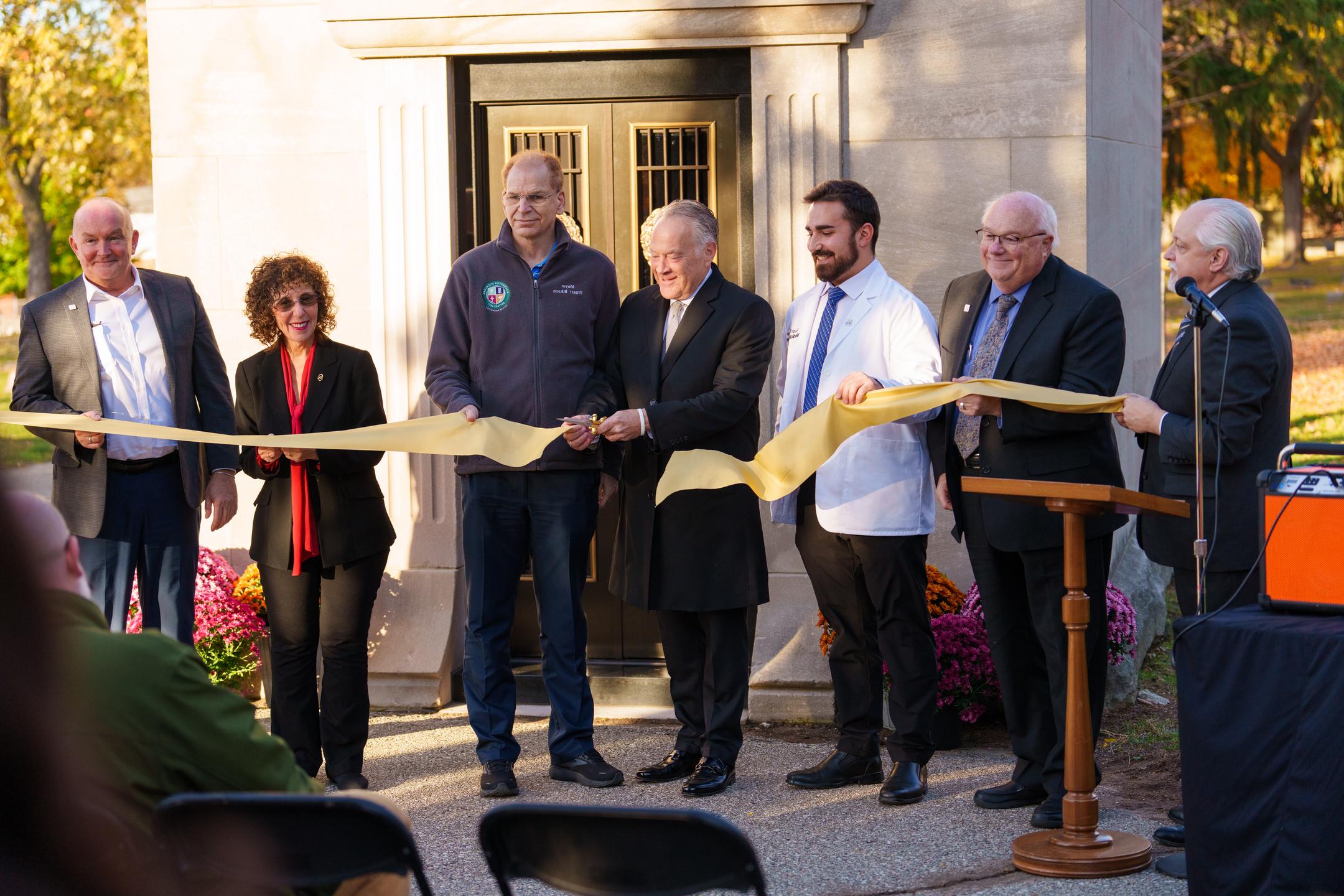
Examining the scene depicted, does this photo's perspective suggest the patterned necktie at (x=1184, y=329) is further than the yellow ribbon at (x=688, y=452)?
No

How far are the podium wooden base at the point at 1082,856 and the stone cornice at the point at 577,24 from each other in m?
3.80

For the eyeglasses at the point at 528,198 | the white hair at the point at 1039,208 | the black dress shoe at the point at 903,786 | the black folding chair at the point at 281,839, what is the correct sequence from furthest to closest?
the eyeglasses at the point at 528,198
the black dress shoe at the point at 903,786
the white hair at the point at 1039,208
the black folding chair at the point at 281,839

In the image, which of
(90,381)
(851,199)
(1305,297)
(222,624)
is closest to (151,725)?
(90,381)

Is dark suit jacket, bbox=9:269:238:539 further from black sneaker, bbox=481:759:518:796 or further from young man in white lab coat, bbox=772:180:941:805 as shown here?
young man in white lab coat, bbox=772:180:941:805

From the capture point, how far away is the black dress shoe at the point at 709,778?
561cm

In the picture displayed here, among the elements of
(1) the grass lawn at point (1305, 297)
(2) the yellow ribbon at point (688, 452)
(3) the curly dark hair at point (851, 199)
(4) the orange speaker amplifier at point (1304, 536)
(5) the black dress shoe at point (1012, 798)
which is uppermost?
(1) the grass lawn at point (1305, 297)

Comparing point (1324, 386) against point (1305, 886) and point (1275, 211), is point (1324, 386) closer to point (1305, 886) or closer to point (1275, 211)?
point (1305, 886)

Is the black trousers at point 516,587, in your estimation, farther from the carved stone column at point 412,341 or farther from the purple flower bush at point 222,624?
the purple flower bush at point 222,624

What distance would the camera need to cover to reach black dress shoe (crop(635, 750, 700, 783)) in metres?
5.78

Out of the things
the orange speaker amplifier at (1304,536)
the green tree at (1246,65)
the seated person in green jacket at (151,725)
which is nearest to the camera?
the seated person in green jacket at (151,725)

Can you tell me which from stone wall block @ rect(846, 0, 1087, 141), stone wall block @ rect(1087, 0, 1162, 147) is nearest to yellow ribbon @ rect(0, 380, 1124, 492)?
stone wall block @ rect(846, 0, 1087, 141)

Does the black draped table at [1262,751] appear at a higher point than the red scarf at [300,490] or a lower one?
lower

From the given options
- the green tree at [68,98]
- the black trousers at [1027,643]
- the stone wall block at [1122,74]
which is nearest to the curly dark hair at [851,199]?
the black trousers at [1027,643]

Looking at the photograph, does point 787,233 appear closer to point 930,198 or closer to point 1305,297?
point 930,198
